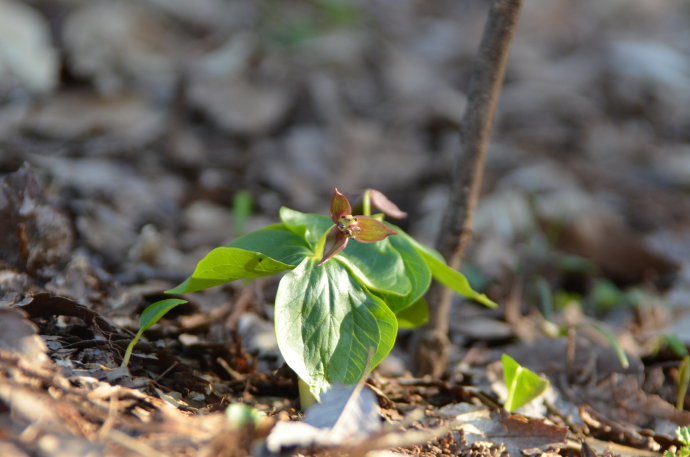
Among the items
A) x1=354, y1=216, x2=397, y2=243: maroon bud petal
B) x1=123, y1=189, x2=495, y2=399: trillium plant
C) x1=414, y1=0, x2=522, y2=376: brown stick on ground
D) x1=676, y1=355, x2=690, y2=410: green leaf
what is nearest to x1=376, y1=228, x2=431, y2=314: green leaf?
x1=123, y1=189, x2=495, y2=399: trillium plant

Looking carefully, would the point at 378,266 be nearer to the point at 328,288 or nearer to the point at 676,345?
the point at 328,288

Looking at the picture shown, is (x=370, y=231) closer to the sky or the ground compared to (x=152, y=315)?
closer to the sky

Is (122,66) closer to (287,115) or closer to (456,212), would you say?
(287,115)

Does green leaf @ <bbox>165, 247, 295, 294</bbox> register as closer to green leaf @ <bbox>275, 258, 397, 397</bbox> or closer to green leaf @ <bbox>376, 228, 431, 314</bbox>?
green leaf @ <bbox>275, 258, 397, 397</bbox>

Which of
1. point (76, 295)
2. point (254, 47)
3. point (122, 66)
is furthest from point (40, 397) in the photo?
point (254, 47)

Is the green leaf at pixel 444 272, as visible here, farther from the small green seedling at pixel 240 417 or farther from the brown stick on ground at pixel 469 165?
the small green seedling at pixel 240 417

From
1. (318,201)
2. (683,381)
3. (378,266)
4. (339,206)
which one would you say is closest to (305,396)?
(378,266)
